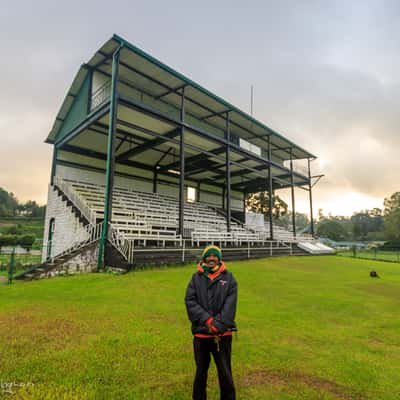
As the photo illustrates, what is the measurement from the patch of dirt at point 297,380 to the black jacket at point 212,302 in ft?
3.02

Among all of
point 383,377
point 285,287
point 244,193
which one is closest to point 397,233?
point 244,193

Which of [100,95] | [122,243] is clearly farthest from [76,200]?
[100,95]

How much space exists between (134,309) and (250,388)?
3.05 metres

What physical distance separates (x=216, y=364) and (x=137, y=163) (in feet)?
63.8

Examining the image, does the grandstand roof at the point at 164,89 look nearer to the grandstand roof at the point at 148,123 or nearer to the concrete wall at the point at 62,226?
the grandstand roof at the point at 148,123

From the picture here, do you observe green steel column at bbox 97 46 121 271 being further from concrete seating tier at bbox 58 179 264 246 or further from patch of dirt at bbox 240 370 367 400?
patch of dirt at bbox 240 370 367 400

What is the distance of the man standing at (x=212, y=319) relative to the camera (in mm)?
2131

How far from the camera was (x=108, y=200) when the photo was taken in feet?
35.3

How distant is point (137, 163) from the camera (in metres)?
20.3

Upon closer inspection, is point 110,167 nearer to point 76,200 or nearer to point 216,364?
point 76,200

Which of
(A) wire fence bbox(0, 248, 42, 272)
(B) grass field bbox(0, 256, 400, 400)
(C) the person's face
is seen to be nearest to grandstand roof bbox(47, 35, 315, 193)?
(A) wire fence bbox(0, 248, 42, 272)

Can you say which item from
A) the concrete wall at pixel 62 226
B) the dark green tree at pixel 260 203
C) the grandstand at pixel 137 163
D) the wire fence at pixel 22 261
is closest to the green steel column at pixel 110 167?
the grandstand at pixel 137 163

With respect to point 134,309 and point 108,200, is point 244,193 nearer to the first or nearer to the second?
point 108,200

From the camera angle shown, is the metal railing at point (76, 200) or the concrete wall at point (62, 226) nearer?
the metal railing at point (76, 200)
